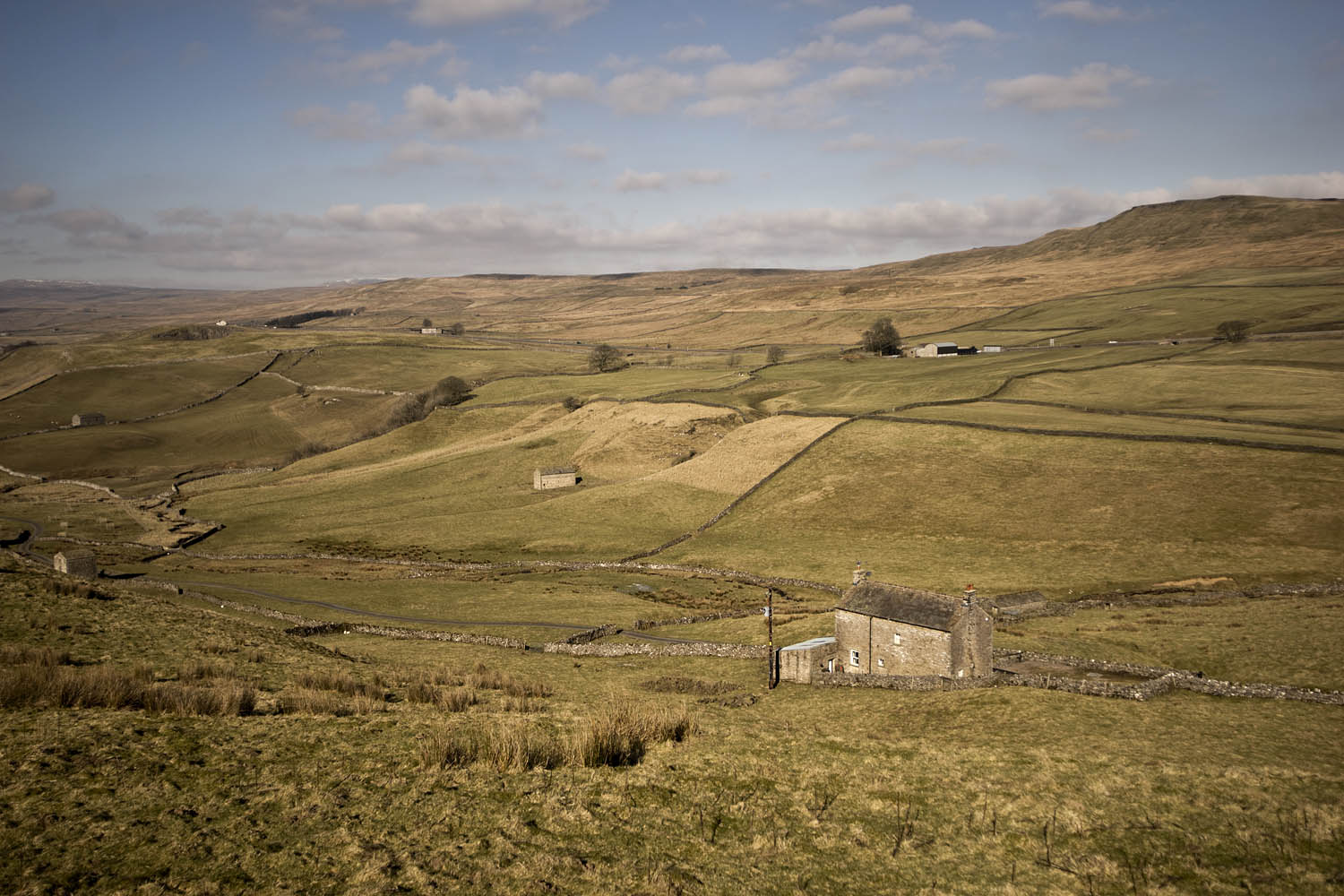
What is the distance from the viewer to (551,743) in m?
18.5

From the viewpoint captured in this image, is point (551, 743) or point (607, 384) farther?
point (607, 384)

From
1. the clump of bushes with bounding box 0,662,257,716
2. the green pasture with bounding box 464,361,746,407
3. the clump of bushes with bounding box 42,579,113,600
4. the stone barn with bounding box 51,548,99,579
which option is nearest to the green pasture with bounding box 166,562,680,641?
the stone barn with bounding box 51,548,99,579

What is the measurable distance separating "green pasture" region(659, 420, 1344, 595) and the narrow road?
20.0 m

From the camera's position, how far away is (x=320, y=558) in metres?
71.8

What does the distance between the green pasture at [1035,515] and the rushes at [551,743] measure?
34.9 meters

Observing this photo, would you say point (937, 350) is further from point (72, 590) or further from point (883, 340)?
point (72, 590)

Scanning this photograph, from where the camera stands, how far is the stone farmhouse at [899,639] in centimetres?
3306

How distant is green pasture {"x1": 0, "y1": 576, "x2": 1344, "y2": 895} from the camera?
12633 millimetres

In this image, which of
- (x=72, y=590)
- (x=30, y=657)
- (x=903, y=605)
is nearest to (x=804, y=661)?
(x=903, y=605)

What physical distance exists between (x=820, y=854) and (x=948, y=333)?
616ft

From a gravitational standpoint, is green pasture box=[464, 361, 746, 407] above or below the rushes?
above

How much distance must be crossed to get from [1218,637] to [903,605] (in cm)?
1686

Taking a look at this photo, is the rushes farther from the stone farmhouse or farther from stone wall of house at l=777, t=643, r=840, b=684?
the stone farmhouse

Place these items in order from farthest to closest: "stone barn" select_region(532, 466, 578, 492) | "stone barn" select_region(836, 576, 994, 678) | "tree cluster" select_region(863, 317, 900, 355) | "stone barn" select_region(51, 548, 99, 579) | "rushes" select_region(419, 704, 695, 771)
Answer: "tree cluster" select_region(863, 317, 900, 355) → "stone barn" select_region(532, 466, 578, 492) → "stone barn" select_region(51, 548, 99, 579) → "stone barn" select_region(836, 576, 994, 678) → "rushes" select_region(419, 704, 695, 771)
